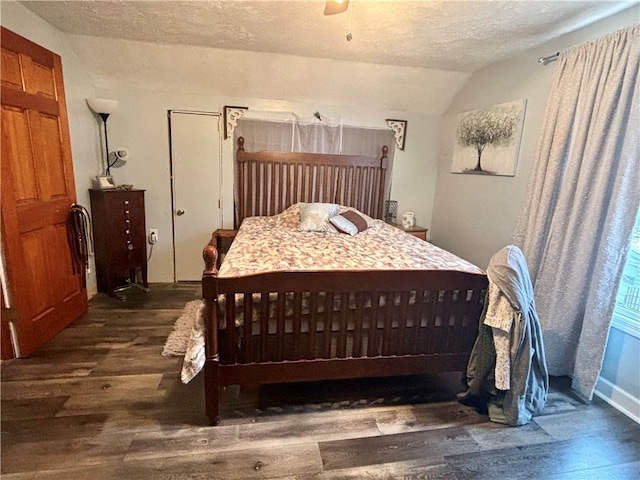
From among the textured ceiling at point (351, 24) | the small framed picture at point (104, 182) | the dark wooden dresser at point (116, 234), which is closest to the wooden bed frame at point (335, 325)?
the textured ceiling at point (351, 24)

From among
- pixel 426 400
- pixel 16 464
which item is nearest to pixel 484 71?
pixel 426 400

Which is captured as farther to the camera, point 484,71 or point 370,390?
point 484,71

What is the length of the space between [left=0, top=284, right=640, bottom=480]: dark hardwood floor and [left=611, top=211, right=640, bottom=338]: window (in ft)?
1.67

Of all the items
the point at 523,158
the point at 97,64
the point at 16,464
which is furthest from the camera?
the point at 97,64

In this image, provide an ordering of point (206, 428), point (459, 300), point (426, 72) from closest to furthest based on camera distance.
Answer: point (206, 428)
point (459, 300)
point (426, 72)

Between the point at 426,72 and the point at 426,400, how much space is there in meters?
3.06

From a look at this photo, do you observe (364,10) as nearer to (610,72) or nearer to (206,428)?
(610,72)

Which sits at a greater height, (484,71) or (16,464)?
(484,71)

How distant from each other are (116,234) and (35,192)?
927mm

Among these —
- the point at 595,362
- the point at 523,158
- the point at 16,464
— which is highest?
the point at 523,158

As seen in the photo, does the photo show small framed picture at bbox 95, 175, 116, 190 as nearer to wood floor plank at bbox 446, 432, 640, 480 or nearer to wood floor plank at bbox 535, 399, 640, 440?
wood floor plank at bbox 446, 432, 640, 480

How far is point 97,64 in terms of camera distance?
127 inches

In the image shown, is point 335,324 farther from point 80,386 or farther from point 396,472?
point 80,386

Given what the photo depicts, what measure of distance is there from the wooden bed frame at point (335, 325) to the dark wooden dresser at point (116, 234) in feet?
6.87
